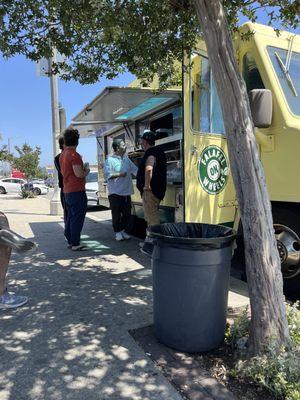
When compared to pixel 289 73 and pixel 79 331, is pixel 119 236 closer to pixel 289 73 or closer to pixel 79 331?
pixel 79 331

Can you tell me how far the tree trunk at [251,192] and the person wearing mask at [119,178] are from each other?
4252 millimetres

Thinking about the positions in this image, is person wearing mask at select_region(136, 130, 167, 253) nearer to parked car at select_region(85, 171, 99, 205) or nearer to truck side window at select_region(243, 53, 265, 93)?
truck side window at select_region(243, 53, 265, 93)

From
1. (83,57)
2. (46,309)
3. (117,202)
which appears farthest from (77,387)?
(117,202)

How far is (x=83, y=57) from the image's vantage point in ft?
15.5

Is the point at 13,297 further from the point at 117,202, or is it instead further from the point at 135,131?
the point at 135,131

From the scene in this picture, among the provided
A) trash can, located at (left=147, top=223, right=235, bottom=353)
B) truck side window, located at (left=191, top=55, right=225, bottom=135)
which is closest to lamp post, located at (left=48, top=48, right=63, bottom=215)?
truck side window, located at (left=191, top=55, right=225, bottom=135)

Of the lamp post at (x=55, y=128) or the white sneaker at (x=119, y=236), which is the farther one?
the lamp post at (x=55, y=128)

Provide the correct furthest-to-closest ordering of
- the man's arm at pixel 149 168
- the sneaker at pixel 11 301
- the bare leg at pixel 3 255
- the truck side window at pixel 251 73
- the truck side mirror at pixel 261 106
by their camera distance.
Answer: the man's arm at pixel 149 168 → the truck side window at pixel 251 73 → the sneaker at pixel 11 301 → the bare leg at pixel 3 255 → the truck side mirror at pixel 261 106

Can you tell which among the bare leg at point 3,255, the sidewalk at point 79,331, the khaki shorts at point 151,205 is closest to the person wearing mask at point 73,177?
the sidewalk at point 79,331

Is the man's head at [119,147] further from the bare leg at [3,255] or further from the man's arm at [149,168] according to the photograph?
the bare leg at [3,255]

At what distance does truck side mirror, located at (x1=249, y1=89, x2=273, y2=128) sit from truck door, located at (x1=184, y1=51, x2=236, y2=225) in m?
0.92

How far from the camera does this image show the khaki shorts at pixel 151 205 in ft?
17.8

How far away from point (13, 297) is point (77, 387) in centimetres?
175

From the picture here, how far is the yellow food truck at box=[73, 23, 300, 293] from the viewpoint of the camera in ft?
12.5
